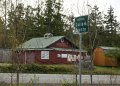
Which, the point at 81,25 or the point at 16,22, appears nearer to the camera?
the point at 81,25

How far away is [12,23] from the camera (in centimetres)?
643

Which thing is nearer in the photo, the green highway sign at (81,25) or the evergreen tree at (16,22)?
the green highway sign at (81,25)

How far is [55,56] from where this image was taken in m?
29.1

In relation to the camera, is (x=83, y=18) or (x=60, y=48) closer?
(x=83, y=18)

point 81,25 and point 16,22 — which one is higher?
point 16,22

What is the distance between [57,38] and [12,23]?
24263 millimetres

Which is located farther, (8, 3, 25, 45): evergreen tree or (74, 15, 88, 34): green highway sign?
(8, 3, 25, 45): evergreen tree

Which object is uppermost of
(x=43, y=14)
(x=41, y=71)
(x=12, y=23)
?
(x=43, y=14)

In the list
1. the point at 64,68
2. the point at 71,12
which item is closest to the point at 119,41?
the point at 64,68

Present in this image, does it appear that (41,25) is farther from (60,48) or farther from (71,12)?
(71,12)

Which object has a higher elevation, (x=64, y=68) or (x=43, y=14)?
(x=43, y=14)

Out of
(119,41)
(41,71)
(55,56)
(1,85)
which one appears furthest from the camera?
(119,41)

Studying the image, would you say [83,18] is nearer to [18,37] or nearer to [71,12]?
[71,12]

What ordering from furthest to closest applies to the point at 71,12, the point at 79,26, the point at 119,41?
the point at 119,41, the point at 71,12, the point at 79,26
